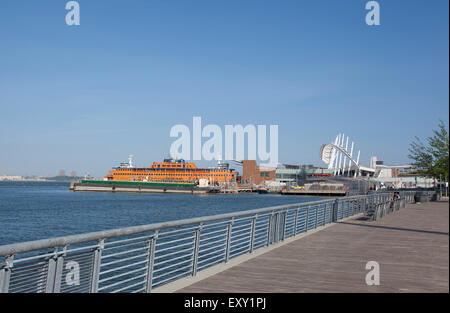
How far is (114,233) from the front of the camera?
5.25 m

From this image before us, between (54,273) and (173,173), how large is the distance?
155m

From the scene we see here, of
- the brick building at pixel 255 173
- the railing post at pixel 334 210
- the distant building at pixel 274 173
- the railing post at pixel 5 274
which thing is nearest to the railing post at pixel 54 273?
the railing post at pixel 5 274

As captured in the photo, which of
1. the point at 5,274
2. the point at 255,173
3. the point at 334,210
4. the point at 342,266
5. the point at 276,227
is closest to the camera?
the point at 5,274

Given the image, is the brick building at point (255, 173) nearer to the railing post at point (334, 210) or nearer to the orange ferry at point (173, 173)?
the orange ferry at point (173, 173)

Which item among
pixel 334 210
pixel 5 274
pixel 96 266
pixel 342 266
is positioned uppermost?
pixel 5 274

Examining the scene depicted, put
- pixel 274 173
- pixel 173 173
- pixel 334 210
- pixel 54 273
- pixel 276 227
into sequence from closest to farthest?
1. pixel 54 273
2. pixel 276 227
3. pixel 334 210
4. pixel 173 173
5. pixel 274 173

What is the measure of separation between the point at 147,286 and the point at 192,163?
15700 centimetres

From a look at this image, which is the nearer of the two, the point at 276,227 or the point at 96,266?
the point at 96,266

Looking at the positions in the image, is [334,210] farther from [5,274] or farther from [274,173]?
[274,173]

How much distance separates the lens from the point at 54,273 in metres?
4.50

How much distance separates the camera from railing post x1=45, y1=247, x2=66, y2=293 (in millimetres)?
4441

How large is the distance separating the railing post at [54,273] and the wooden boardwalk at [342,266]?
6.47 feet

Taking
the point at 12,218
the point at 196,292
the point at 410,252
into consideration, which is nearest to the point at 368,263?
the point at 410,252

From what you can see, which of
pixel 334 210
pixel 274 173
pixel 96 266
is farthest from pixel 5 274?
pixel 274 173
